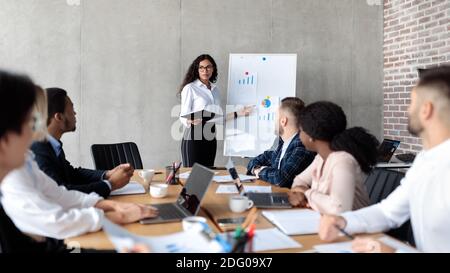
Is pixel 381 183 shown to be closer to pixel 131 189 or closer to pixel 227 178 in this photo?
pixel 227 178

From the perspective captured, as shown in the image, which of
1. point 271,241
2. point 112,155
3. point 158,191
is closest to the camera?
point 271,241

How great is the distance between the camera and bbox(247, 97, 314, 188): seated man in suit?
2742 mm

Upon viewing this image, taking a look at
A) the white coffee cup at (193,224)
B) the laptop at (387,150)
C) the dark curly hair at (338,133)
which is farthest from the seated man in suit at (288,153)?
the laptop at (387,150)

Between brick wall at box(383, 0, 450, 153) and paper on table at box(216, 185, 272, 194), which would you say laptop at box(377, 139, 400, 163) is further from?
paper on table at box(216, 185, 272, 194)

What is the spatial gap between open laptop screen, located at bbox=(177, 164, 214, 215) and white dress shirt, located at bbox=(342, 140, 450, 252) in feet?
Result: 2.02

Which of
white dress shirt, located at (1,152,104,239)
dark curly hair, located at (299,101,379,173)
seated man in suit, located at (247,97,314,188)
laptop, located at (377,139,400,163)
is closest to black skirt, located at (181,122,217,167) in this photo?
seated man in suit, located at (247,97,314,188)

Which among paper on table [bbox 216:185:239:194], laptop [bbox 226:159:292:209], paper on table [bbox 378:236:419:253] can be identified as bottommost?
paper on table [bbox 216:185:239:194]

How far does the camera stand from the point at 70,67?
475 centimetres

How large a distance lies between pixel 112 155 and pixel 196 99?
1251mm

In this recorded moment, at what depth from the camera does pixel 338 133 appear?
2.10m

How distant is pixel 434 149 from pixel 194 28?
3.86m

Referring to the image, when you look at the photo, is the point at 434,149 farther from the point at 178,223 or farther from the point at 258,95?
the point at 258,95

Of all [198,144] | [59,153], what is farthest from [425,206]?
[198,144]
